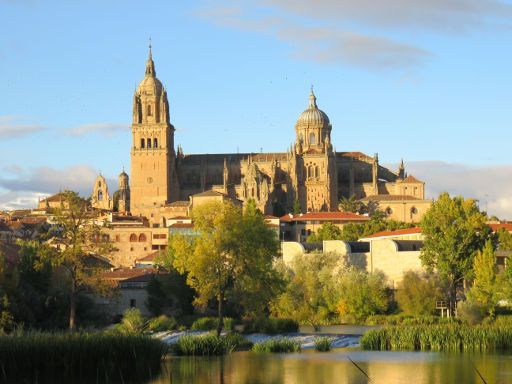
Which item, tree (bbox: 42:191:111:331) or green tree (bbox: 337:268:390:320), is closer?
tree (bbox: 42:191:111:331)

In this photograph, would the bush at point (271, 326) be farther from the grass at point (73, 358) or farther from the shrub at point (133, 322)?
the grass at point (73, 358)

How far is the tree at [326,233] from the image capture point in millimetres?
115062

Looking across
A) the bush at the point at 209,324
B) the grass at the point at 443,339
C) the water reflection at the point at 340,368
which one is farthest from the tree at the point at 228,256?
the water reflection at the point at 340,368

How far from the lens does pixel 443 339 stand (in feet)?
164

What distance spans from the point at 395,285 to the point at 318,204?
70.3 metres

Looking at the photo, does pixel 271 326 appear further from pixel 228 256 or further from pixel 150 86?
pixel 150 86

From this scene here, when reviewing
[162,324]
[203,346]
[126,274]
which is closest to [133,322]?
[162,324]

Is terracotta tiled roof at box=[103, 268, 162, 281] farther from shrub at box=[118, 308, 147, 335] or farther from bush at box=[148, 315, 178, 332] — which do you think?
shrub at box=[118, 308, 147, 335]

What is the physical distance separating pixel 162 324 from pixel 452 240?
20.2 metres

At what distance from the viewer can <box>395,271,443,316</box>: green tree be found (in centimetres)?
7256

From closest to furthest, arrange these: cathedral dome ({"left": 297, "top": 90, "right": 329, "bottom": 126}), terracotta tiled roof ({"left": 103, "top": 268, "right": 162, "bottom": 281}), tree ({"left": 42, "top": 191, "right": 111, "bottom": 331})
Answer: tree ({"left": 42, "top": 191, "right": 111, "bottom": 331})
terracotta tiled roof ({"left": 103, "top": 268, "right": 162, "bottom": 281})
cathedral dome ({"left": 297, "top": 90, "right": 329, "bottom": 126})

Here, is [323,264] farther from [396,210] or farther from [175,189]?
[175,189]

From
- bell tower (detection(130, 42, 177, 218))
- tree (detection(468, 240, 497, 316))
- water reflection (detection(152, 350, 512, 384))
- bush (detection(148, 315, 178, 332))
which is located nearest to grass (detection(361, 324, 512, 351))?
water reflection (detection(152, 350, 512, 384))

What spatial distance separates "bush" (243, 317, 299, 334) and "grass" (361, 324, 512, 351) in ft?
36.3
